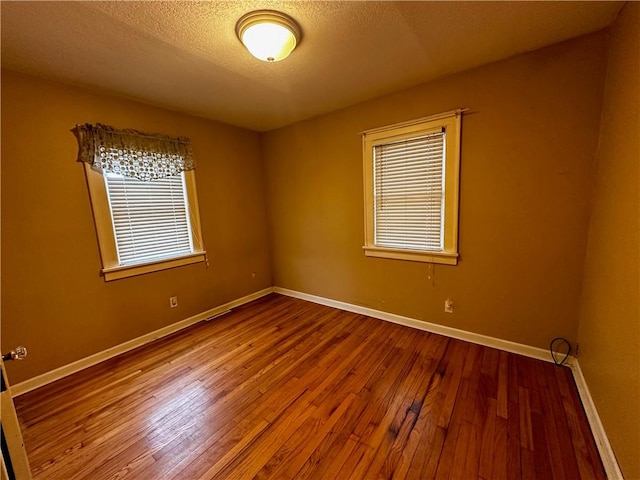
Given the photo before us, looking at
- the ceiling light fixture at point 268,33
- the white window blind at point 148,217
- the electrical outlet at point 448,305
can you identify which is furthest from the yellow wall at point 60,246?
the electrical outlet at point 448,305

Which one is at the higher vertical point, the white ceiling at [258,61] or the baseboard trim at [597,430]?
the white ceiling at [258,61]

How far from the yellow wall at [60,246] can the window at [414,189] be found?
2101 millimetres

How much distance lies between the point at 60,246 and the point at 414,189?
322 cm

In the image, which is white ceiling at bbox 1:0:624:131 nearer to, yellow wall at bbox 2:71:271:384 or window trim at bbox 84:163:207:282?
yellow wall at bbox 2:71:271:384

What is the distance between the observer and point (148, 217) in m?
2.76

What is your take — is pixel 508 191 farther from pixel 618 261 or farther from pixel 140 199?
pixel 140 199

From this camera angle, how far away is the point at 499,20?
1609mm

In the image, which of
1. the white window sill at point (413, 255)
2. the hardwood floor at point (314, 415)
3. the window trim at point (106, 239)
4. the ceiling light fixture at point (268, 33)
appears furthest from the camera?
the white window sill at point (413, 255)

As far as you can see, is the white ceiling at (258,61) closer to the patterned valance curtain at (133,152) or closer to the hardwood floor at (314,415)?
the patterned valance curtain at (133,152)

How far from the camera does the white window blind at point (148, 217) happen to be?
100 inches

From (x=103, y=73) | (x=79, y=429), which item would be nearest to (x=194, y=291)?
(x=79, y=429)

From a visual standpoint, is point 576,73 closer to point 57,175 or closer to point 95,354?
point 57,175

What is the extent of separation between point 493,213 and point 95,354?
378 centimetres

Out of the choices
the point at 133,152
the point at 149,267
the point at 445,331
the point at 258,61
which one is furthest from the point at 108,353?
the point at 445,331
